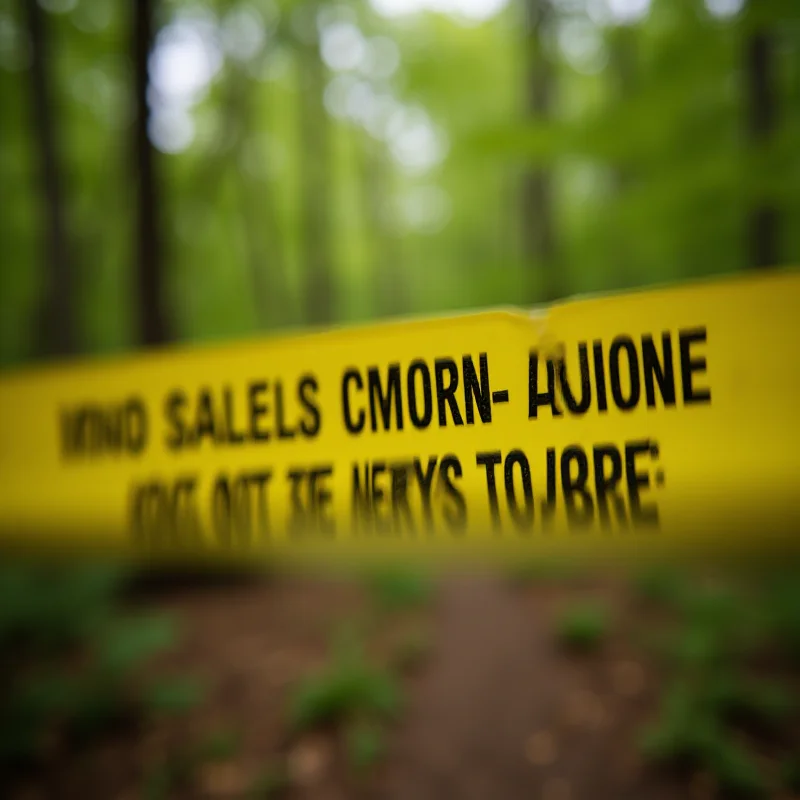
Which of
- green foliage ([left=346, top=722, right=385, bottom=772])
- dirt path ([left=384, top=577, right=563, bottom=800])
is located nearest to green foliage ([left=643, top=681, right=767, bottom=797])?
dirt path ([left=384, top=577, right=563, bottom=800])

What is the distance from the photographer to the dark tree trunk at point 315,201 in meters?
10.6

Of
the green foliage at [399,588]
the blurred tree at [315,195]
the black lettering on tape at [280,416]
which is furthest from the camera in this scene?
the blurred tree at [315,195]

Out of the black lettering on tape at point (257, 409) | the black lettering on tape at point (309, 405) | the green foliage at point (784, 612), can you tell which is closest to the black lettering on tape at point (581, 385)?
the black lettering on tape at point (309, 405)

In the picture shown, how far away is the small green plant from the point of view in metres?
4.24

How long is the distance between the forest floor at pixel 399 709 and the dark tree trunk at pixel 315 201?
272 inches

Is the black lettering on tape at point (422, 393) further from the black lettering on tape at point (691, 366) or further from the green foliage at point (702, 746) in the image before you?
the green foliage at point (702, 746)

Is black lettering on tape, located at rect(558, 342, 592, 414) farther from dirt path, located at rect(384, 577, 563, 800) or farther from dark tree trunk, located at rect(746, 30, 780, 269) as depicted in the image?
dark tree trunk, located at rect(746, 30, 780, 269)

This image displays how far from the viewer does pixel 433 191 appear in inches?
525

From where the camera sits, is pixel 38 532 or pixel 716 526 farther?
pixel 38 532

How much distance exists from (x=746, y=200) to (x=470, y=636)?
378 centimetres

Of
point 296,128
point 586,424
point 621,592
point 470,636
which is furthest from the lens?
point 296,128

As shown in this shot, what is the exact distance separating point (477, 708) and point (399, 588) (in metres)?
1.49

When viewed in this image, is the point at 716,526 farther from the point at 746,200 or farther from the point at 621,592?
the point at 621,592

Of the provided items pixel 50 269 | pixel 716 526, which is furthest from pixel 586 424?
pixel 50 269
